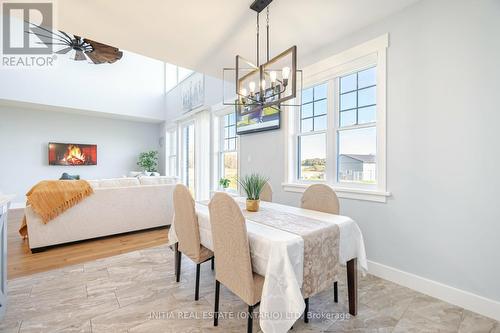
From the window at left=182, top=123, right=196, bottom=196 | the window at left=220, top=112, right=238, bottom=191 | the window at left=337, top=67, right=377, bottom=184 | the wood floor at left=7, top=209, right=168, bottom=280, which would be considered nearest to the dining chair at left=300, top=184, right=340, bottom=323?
the window at left=337, top=67, right=377, bottom=184

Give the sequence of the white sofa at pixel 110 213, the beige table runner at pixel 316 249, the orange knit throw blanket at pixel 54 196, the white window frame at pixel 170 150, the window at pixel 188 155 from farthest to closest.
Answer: the white window frame at pixel 170 150 < the window at pixel 188 155 < the white sofa at pixel 110 213 < the orange knit throw blanket at pixel 54 196 < the beige table runner at pixel 316 249

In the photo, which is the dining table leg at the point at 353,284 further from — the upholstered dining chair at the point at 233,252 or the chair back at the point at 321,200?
the upholstered dining chair at the point at 233,252

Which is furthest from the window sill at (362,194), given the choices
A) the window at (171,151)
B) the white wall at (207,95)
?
the window at (171,151)

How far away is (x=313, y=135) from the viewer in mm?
3154

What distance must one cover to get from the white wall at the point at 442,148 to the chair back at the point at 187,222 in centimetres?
183

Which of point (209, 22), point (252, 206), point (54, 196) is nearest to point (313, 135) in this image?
point (252, 206)

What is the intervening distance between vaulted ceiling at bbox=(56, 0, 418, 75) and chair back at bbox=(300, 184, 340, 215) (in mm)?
1771

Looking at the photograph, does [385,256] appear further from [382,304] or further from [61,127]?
[61,127]

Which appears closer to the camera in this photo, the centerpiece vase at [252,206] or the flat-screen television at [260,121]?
the centerpiece vase at [252,206]

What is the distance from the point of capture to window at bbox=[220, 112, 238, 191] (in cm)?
468

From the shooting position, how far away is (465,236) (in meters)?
1.85

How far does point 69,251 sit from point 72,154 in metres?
4.90

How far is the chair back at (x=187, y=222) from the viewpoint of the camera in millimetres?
1870

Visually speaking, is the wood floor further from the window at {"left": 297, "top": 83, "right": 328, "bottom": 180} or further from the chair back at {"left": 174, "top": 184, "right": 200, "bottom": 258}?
the window at {"left": 297, "top": 83, "right": 328, "bottom": 180}
